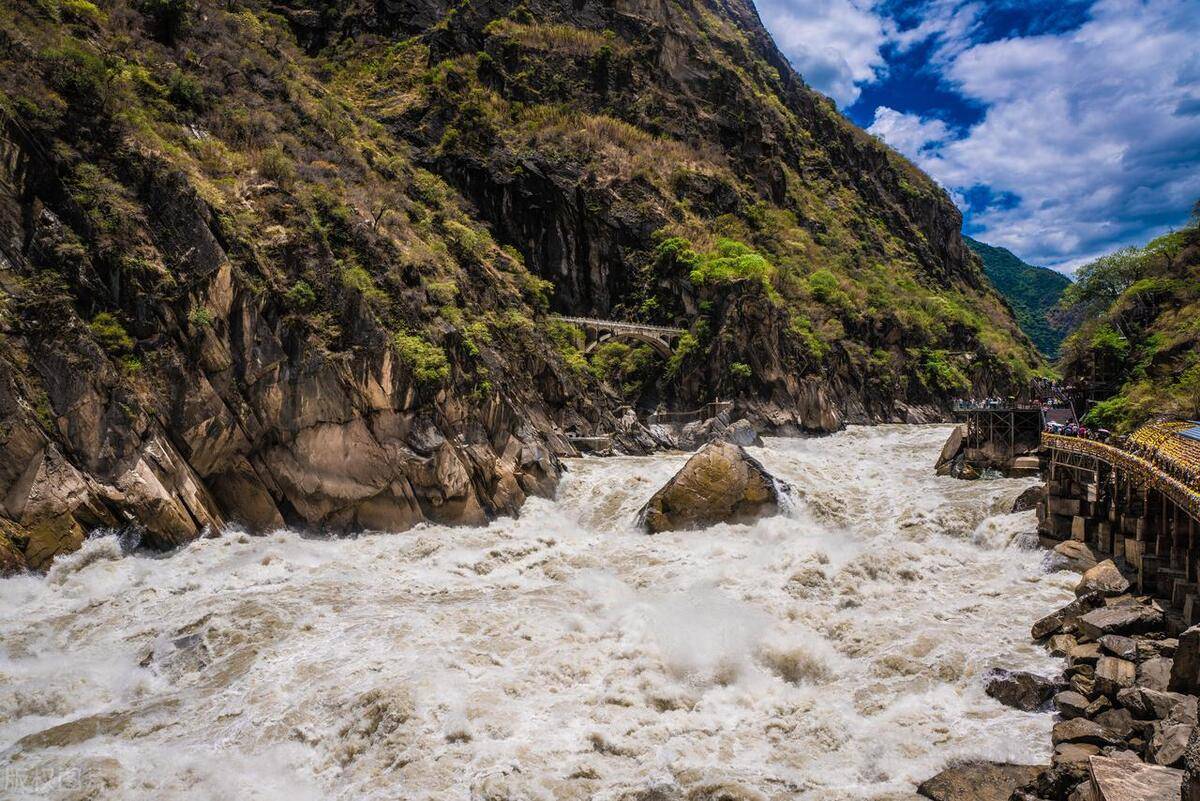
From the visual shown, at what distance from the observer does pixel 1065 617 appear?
547 inches

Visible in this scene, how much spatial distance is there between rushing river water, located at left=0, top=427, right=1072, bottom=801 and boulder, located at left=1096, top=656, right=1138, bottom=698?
1191 mm

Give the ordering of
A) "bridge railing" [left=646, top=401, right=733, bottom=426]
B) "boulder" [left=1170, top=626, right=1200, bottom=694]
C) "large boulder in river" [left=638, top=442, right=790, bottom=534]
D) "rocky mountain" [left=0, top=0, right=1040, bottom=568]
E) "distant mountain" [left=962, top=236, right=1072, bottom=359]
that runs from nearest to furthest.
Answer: "boulder" [left=1170, top=626, right=1200, bottom=694], "rocky mountain" [left=0, top=0, right=1040, bottom=568], "large boulder in river" [left=638, top=442, right=790, bottom=534], "bridge railing" [left=646, top=401, right=733, bottom=426], "distant mountain" [left=962, top=236, right=1072, bottom=359]

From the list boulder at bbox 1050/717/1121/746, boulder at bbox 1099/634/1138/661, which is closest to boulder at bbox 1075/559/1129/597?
boulder at bbox 1099/634/1138/661

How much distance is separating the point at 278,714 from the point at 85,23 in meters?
→ 28.4

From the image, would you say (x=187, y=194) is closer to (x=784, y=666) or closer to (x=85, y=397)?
(x=85, y=397)

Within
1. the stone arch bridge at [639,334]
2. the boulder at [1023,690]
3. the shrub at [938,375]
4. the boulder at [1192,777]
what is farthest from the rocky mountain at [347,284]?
the boulder at [1192,777]

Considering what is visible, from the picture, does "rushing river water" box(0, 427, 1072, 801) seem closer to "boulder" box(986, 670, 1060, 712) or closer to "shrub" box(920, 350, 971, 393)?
"boulder" box(986, 670, 1060, 712)

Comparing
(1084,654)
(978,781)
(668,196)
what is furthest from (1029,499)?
(668,196)

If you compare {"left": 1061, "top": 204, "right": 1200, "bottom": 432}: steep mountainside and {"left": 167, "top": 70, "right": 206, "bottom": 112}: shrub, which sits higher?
{"left": 167, "top": 70, "right": 206, "bottom": 112}: shrub

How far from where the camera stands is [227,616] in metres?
14.8

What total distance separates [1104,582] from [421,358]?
21430 mm

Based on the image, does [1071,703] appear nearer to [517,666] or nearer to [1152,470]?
[1152,470]

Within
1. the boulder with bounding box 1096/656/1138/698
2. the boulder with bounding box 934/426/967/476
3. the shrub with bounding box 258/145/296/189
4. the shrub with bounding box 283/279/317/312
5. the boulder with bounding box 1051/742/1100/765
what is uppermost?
the shrub with bounding box 258/145/296/189

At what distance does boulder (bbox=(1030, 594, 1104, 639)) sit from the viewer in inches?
539
